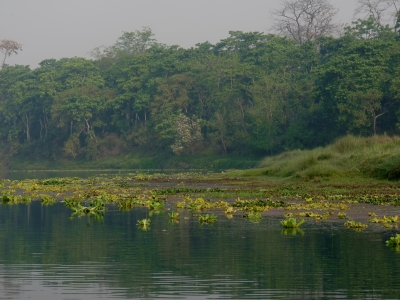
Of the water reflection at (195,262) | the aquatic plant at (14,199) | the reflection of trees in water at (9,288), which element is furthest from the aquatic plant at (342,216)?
the aquatic plant at (14,199)

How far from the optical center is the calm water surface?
11.0 metres

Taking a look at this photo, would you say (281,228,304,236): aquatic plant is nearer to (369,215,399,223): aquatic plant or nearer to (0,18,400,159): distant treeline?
(369,215,399,223): aquatic plant

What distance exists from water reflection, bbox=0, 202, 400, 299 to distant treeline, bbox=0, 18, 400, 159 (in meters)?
38.8

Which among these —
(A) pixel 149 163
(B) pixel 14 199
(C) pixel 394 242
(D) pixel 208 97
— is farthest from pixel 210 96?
(C) pixel 394 242

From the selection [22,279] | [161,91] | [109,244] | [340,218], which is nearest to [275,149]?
[161,91]

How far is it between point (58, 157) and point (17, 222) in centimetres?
6893

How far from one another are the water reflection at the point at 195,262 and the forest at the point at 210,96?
128 feet

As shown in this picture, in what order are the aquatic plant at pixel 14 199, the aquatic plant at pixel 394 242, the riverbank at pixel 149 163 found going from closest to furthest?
the aquatic plant at pixel 394 242, the aquatic plant at pixel 14 199, the riverbank at pixel 149 163

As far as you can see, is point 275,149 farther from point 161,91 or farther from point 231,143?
point 161,91

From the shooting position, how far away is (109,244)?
51.9 feet

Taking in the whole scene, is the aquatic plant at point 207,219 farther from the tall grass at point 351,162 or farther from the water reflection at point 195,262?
the tall grass at point 351,162

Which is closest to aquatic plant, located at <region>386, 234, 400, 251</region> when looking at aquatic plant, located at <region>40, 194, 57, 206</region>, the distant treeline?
aquatic plant, located at <region>40, 194, 57, 206</region>

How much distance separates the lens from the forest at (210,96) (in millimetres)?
57781

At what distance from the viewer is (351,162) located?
33.7 meters
